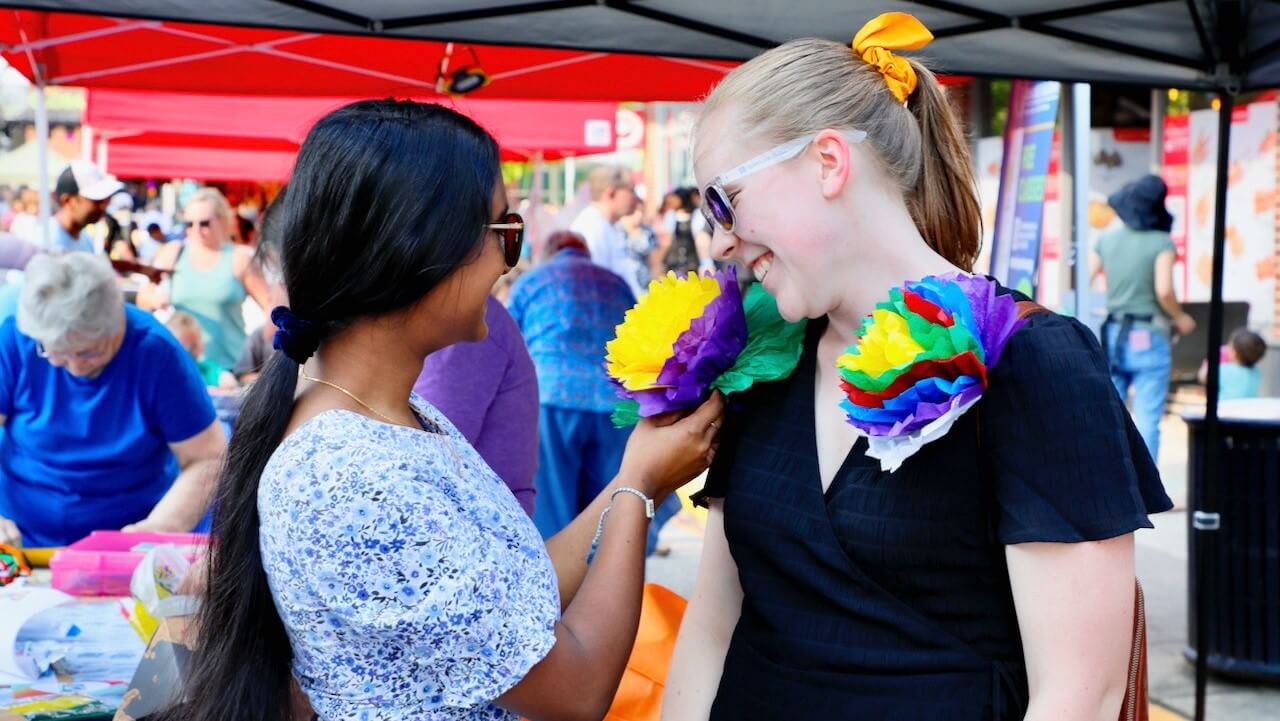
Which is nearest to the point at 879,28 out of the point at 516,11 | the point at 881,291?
the point at 881,291

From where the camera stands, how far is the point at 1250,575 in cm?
475

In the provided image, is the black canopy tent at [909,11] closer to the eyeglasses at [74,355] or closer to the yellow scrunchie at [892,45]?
the eyeglasses at [74,355]

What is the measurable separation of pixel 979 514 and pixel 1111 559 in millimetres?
157

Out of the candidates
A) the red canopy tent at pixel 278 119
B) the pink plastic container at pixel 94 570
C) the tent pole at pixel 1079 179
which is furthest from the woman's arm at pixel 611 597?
the red canopy tent at pixel 278 119

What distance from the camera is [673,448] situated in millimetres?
1813

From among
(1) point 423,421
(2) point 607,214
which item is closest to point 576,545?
(1) point 423,421

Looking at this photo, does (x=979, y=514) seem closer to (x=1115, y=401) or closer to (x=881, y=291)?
(x=1115, y=401)

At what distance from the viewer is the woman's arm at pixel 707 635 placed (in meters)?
1.85

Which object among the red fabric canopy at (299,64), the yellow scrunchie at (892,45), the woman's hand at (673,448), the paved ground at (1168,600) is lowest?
the paved ground at (1168,600)

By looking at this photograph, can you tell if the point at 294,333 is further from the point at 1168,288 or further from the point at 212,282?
the point at 212,282

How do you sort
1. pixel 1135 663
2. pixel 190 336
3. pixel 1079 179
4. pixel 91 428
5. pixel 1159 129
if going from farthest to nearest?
pixel 1159 129, pixel 190 336, pixel 1079 179, pixel 91 428, pixel 1135 663

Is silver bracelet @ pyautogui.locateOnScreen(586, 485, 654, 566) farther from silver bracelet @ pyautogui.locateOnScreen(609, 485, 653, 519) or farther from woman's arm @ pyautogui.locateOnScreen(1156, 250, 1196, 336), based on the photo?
woman's arm @ pyautogui.locateOnScreen(1156, 250, 1196, 336)

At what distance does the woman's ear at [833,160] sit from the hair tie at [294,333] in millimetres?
675

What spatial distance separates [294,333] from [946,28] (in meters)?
2.54
